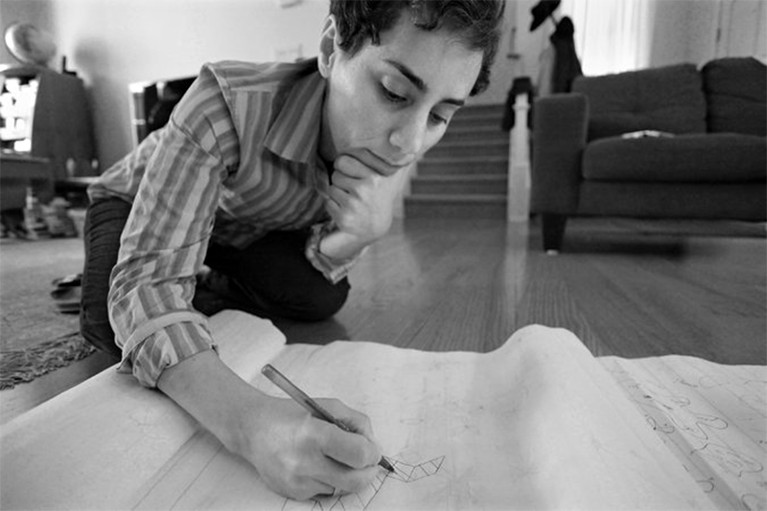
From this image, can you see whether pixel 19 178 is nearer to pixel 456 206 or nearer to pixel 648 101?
pixel 456 206

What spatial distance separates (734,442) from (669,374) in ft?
0.50

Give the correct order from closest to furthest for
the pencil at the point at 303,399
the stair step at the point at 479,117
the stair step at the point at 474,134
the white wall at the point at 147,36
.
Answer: the pencil at the point at 303,399 < the white wall at the point at 147,36 < the stair step at the point at 474,134 < the stair step at the point at 479,117

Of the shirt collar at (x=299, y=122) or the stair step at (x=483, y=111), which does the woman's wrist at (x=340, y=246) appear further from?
the stair step at (x=483, y=111)

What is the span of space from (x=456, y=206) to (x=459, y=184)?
22 cm

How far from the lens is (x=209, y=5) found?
193cm

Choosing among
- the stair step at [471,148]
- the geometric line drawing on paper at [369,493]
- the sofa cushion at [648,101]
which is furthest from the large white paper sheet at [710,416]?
the stair step at [471,148]

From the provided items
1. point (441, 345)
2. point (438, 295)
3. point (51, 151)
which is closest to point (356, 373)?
point (441, 345)

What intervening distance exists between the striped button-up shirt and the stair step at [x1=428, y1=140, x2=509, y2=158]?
2953mm

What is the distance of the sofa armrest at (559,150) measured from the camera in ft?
5.29

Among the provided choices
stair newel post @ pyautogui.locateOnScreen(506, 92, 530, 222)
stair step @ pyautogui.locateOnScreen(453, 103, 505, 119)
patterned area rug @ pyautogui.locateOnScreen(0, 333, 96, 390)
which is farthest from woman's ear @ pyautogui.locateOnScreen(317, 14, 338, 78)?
stair step @ pyautogui.locateOnScreen(453, 103, 505, 119)

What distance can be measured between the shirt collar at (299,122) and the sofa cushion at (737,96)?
217 centimetres

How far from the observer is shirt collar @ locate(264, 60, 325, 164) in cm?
58

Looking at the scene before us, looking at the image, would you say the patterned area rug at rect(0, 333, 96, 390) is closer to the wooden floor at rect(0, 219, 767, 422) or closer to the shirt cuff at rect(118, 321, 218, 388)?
the wooden floor at rect(0, 219, 767, 422)

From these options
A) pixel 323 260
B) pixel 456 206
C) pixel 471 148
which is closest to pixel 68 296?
pixel 323 260
